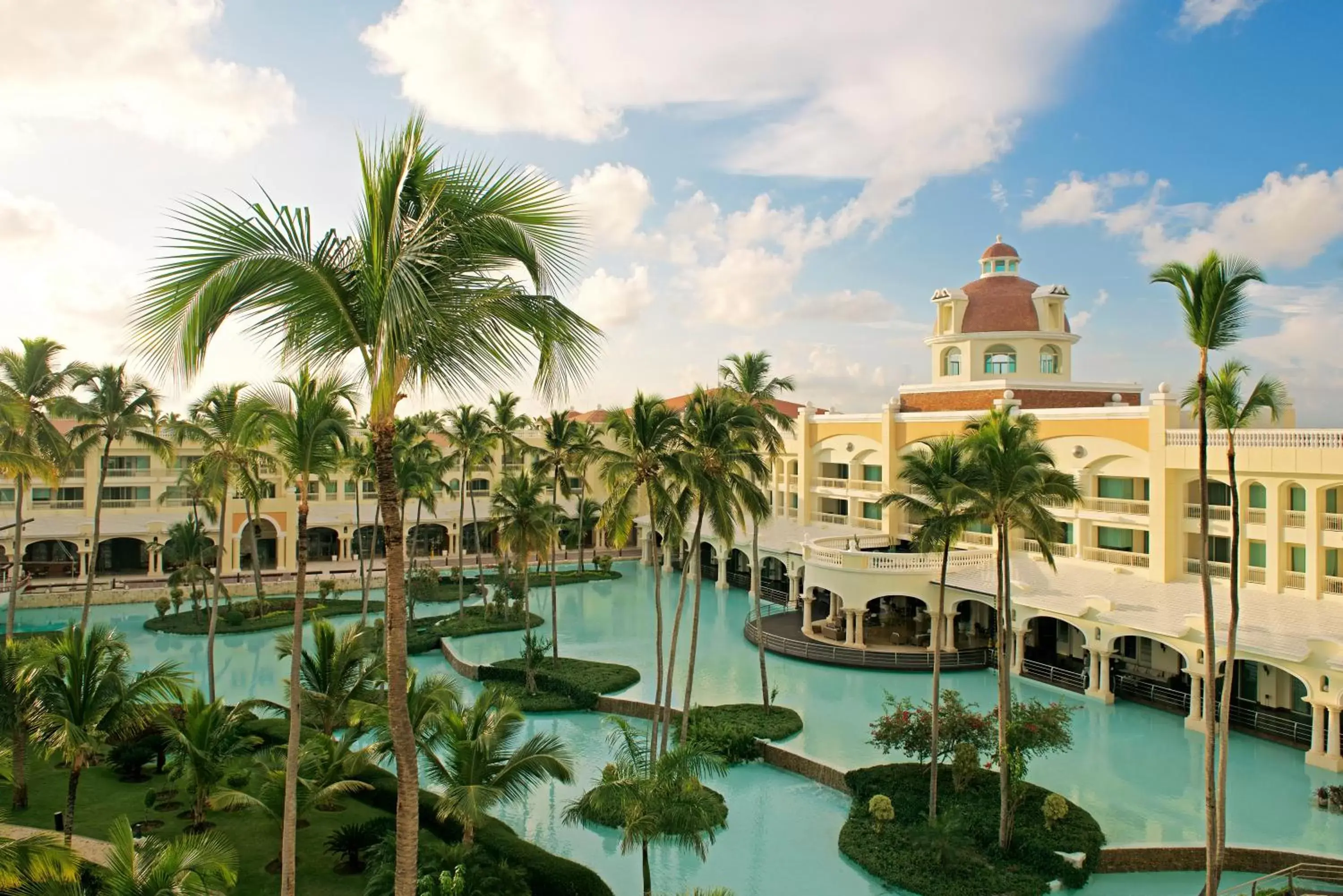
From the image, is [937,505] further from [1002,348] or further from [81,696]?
[1002,348]

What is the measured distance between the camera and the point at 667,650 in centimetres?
3591

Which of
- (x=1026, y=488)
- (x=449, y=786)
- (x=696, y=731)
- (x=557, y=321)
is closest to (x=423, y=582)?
(x=696, y=731)

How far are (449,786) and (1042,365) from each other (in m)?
36.3

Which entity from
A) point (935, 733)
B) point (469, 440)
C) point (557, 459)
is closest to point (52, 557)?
point (469, 440)

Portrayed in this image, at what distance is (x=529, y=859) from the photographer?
15.6 metres

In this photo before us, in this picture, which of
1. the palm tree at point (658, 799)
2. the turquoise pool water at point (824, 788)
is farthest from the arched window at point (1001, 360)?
the palm tree at point (658, 799)

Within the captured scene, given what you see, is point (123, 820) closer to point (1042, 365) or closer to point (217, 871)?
point (217, 871)

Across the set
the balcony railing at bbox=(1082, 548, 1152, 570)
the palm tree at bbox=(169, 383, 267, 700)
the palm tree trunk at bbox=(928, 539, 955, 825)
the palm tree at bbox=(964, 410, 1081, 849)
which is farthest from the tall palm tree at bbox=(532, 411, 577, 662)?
the balcony railing at bbox=(1082, 548, 1152, 570)

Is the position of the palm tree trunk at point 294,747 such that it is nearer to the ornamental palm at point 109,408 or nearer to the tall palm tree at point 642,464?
the tall palm tree at point 642,464

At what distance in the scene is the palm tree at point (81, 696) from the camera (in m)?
15.0

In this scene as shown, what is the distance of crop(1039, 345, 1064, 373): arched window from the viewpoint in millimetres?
42531

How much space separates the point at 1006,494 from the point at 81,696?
18034 millimetres

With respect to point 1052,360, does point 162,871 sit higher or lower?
lower

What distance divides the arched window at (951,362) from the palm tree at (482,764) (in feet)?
109
